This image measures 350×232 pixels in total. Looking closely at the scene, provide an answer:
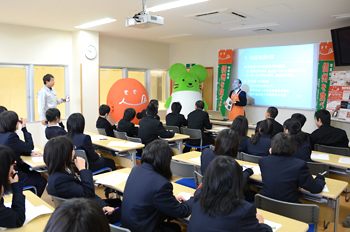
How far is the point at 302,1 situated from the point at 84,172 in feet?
13.3

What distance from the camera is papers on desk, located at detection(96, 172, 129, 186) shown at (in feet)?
8.07

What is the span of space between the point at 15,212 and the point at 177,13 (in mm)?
4263

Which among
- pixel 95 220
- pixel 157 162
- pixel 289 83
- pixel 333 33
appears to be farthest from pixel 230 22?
pixel 95 220

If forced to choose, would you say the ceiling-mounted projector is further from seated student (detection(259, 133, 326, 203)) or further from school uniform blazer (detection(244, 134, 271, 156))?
seated student (detection(259, 133, 326, 203))

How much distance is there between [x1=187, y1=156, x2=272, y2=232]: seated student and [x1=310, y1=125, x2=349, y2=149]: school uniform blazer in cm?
294

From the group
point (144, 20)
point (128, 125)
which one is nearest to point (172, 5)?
point (144, 20)

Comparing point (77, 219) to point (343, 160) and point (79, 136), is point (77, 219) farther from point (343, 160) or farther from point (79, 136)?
point (343, 160)

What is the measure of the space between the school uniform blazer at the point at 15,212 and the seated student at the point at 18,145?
1.53 m

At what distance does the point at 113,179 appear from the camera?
2557 millimetres

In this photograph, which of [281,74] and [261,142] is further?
[281,74]

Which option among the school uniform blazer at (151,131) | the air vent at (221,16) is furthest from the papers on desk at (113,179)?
the air vent at (221,16)

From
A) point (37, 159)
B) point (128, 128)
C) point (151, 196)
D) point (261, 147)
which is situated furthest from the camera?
point (128, 128)

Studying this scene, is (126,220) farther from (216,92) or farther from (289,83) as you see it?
(216,92)

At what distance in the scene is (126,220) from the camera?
1.80 meters
